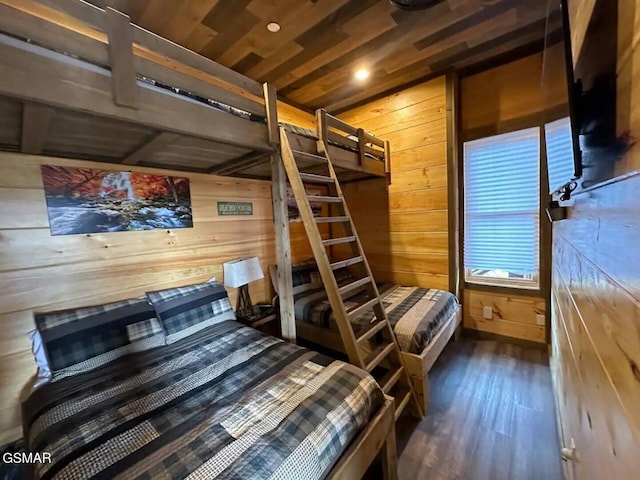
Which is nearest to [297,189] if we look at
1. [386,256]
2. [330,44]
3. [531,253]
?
[330,44]

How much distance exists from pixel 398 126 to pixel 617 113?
2619mm

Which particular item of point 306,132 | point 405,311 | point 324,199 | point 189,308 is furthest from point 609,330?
point 189,308

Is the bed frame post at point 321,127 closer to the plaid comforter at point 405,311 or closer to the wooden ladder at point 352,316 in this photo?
the wooden ladder at point 352,316

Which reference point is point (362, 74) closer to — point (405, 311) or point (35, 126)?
point (405, 311)

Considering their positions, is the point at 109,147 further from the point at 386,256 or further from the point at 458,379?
the point at 458,379

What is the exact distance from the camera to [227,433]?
1.03 m

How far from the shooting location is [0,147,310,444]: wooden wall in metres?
1.53

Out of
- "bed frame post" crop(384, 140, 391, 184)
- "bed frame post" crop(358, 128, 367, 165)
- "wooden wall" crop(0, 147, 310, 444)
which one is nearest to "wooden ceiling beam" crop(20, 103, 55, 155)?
"wooden wall" crop(0, 147, 310, 444)

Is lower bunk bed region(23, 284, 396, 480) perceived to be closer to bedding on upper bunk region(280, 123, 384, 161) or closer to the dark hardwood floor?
the dark hardwood floor

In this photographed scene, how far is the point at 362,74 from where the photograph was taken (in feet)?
8.84

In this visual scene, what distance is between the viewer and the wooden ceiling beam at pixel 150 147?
4.80ft

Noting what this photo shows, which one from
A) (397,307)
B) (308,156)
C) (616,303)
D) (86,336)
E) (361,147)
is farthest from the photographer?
(361,147)

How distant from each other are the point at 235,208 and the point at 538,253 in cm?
303

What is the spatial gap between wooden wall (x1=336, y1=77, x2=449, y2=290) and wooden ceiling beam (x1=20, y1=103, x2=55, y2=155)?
9.43 ft
